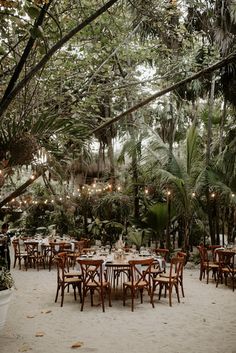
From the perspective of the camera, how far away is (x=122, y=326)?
5.68 metres

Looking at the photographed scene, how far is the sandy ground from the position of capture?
15.8 feet

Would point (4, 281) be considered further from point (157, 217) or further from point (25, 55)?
point (157, 217)

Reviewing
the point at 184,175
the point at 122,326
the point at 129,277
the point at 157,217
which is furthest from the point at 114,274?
the point at 157,217

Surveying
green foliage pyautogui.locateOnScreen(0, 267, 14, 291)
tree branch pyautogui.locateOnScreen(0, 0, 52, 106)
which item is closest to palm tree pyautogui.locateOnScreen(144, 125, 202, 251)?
green foliage pyautogui.locateOnScreen(0, 267, 14, 291)

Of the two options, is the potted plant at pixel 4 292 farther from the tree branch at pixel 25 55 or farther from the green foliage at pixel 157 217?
the green foliage at pixel 157 217

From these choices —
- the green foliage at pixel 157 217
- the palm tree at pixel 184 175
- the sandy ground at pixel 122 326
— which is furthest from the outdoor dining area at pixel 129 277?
the green foliage at pixel 157 217

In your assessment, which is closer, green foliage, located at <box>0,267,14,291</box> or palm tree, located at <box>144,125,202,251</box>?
green foliage, located at <box>0,267,14,291</box>

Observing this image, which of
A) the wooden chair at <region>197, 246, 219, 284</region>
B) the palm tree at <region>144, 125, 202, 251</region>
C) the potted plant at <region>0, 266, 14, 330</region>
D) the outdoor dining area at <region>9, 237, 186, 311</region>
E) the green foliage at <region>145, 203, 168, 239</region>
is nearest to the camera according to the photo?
the potted plant at <region>0, 266, 14, 330</region>

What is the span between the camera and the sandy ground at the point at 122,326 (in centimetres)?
482

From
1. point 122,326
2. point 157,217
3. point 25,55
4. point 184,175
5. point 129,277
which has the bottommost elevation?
point 122,326

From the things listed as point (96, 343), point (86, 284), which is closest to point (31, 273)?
point (86, 284)

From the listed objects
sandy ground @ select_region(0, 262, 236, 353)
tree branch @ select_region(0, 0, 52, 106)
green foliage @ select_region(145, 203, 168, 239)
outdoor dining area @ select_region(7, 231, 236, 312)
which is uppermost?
tree branch @ select_region(0, 0, 52, 106)

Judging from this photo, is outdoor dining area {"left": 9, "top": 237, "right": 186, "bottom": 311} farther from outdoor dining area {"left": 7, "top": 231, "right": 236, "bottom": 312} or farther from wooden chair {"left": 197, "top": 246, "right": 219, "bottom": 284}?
wooden chair {"left": 197, "top": 246, "right": 219, "bottom": 284}

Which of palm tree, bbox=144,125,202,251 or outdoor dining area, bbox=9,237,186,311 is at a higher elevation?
palm tree, bbox=144,125,202,251
